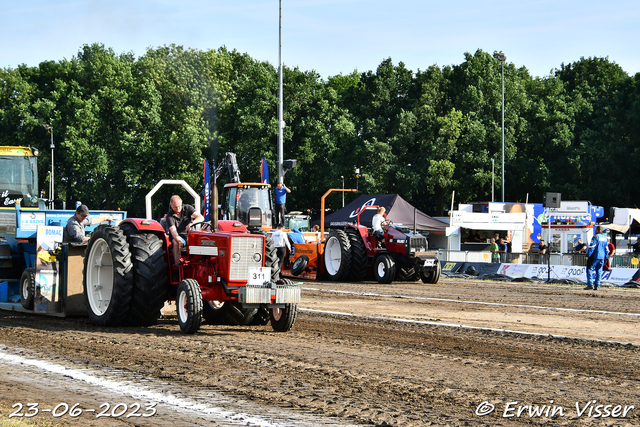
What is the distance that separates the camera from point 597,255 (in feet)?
62.7

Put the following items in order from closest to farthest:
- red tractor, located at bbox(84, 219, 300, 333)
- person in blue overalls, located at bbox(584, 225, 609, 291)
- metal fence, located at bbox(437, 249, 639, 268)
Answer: red tractor, located at bbox(84, 219, 300, 333)
person in blue overalls, located at bbox(584, 225, 609, 291)
metal fence, located at bbox(437, 249, 639, 268)

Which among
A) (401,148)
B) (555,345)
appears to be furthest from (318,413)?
(401,148)

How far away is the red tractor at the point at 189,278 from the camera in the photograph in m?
8.76

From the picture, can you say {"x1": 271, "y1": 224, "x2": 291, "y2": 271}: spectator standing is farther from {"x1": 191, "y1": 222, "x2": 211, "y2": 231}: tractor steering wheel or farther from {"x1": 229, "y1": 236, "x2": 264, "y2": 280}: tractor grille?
{"x1": 229, "y1": 236, "x2": 264, "y2": 280}: tractor grille

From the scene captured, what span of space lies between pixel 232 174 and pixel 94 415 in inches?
616

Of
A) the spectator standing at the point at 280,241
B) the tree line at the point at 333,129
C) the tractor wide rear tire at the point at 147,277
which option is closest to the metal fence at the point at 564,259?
the spectator standing at the point at 280,241

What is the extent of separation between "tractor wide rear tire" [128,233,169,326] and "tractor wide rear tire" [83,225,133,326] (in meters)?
0.08

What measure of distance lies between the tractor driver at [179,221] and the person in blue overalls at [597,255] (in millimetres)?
12820

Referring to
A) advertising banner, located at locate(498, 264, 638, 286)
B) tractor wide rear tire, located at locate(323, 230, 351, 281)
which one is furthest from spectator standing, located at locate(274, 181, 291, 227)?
advertising banner, located at locate(498, 264, 638, 286)

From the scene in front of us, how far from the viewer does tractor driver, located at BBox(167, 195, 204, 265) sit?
944cm

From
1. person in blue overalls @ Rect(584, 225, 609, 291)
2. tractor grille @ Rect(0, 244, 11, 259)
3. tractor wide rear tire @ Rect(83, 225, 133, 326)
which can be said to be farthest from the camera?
person in blue overalls @ Rect(584, 225, 609, 291)

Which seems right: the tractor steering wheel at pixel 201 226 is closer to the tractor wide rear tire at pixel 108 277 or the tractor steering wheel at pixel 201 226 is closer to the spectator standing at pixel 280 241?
the tractor wide rear tire at pixel 108 277

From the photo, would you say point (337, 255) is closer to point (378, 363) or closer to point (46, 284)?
point (46, 284)

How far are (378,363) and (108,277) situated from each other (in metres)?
4.53
